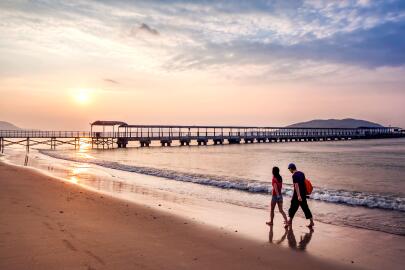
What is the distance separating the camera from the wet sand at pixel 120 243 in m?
6.03

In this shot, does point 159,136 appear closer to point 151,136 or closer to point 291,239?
point 151,136

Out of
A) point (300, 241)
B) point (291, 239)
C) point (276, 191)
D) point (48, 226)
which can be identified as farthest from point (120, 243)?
point (276, 191)

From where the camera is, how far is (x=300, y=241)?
7977 millimetres

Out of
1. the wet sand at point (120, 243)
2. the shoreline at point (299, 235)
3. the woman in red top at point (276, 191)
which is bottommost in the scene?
the shoreline at point (299, 235)

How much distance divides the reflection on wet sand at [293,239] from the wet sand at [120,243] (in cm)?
42

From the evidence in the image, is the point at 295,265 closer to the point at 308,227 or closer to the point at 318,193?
the point at 308,227

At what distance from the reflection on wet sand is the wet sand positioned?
42 centimetres

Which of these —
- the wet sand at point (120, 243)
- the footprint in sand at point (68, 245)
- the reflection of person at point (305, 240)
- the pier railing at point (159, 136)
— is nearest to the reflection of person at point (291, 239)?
the reflection of person at point (305, 240)

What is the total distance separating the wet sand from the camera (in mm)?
6031

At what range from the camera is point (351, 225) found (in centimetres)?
1001

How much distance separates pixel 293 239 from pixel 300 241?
203 millimetres

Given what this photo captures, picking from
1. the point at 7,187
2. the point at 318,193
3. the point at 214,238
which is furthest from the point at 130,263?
the point at 318,193

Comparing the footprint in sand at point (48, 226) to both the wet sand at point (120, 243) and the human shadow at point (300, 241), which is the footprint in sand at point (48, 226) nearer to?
the wet sand at point (120, 243)

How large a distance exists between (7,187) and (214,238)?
32.5 ft
